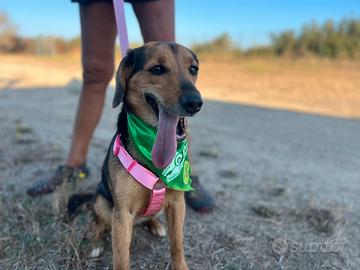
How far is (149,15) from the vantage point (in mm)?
3576

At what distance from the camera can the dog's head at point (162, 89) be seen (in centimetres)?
252

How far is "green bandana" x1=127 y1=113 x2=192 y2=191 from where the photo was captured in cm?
266

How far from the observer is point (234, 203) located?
4.04 metres

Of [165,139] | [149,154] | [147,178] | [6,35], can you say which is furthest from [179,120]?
[6,35]

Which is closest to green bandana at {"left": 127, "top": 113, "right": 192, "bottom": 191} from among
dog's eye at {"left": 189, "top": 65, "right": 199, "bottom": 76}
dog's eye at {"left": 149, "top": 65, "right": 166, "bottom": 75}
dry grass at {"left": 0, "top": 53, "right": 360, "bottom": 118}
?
dog's eye at {"left": 149, "top": 65, "right": 166, "bottom": 75}

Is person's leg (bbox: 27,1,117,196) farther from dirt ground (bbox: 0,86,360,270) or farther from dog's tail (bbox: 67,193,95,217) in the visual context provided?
dog's tail (bbox: 67,193,95,217)

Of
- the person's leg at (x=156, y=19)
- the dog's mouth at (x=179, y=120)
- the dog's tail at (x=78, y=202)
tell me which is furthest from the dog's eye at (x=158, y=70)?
the dog's tail at (x=78, y=202)

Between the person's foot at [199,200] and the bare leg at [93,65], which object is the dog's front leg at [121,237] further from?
the bare leg at [93,65]

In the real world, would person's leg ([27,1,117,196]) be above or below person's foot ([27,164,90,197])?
above

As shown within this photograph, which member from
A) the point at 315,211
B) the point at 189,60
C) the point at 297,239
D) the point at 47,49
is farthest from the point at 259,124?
the point at 47,49

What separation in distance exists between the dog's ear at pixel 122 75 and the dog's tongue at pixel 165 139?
0.33m

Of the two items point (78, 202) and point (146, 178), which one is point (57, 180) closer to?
point (78, 202)

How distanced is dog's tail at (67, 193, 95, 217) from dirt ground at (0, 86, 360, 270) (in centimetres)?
9

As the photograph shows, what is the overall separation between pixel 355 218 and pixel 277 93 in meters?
9.91
